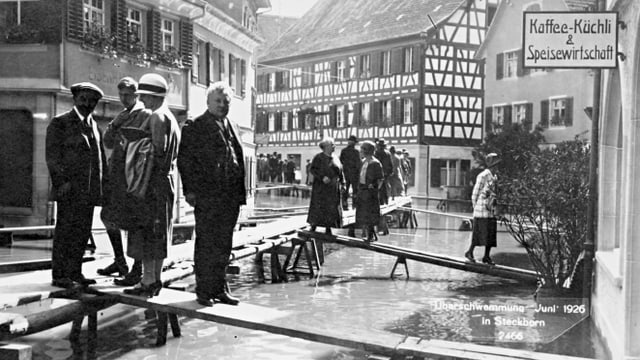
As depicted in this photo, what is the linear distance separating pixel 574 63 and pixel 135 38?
493 centimetres

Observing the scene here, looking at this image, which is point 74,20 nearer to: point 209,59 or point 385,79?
point 209,59

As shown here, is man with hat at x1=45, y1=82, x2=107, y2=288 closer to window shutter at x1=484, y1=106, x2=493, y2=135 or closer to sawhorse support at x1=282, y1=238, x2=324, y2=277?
window shutter at x1=484, y1=106, x2=493, y2=135

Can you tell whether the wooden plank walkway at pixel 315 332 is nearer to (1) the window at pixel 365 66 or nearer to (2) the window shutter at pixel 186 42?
(2) the window shutter at pixel 186 42

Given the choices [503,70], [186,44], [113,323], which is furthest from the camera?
[186,44]

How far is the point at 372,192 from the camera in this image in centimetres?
1190

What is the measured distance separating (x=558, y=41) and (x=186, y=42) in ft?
18.0

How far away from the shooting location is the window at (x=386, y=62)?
10.0 meters

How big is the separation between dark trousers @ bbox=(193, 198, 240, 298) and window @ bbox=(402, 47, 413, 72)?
180 inches

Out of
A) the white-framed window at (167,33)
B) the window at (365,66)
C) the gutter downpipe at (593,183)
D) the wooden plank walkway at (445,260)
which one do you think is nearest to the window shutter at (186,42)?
the white-framed window at (167,33)

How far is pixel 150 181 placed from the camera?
209 inches

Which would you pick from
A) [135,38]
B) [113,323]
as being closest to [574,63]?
[113,323]

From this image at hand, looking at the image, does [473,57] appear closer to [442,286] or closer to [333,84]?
[442,286]

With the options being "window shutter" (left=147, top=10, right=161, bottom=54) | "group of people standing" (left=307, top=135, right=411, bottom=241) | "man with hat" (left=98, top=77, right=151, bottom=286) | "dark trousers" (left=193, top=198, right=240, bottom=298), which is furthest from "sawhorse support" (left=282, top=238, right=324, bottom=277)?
"dark trousers" (left=193, top=198, right=240, bottom=298)

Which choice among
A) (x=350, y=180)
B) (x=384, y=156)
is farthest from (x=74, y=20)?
(x=350, y=180)
